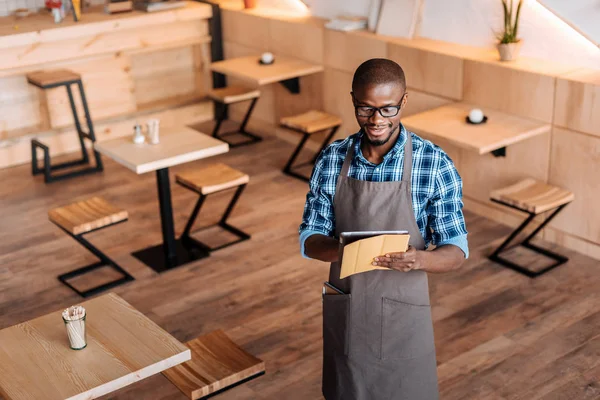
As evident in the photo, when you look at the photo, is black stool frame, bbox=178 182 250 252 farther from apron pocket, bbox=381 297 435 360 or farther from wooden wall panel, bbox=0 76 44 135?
apron pocket, bbox=381 297 435 360

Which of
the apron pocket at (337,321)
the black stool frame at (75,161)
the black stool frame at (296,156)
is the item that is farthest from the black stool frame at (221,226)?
→ the apron pocket at (337,321)

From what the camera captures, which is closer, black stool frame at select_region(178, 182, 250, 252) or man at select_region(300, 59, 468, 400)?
man at select_region(300, 59, 468, 400)

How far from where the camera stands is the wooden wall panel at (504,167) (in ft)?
16.3

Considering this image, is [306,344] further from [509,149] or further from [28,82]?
[28,82]

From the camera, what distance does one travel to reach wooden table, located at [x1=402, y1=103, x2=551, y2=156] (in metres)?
4.56

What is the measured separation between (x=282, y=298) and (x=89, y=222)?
1188 mm

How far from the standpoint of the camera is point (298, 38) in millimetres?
6637

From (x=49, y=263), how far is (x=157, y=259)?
0.68 metres

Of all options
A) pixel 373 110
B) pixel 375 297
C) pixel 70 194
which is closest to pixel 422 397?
pixel 375 297

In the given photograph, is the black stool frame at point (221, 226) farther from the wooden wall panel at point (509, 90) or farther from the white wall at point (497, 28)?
the white wall at point (497, 28)

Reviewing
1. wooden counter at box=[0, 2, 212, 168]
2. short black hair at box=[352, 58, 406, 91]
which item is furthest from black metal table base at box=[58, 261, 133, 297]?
short black hair at box=[352, 58, 406, 91]

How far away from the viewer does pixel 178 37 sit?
729 centimetres

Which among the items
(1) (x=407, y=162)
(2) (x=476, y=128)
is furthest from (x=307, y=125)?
(1) (x=407, y=162)

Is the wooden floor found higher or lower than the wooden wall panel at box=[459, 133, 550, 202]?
lower
